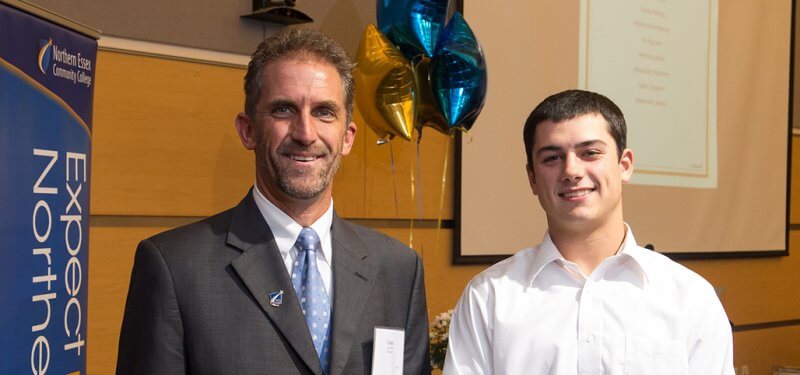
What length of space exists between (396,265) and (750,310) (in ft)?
12.6

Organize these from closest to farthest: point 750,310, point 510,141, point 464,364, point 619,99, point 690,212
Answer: point 464,364
point 510,141
point 619,99
point 690,212
point 750,310

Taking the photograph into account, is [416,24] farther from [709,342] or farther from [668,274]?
[709,342]

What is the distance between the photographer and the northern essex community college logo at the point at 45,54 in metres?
1.75

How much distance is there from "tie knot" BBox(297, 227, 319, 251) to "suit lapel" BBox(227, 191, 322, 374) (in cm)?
5

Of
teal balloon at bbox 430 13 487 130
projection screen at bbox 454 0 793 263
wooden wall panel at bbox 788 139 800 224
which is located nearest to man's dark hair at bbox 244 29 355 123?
teal balloon at bbox 430 13 487 130

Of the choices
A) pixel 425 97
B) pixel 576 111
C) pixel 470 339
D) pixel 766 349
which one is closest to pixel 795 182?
pixel 766 349

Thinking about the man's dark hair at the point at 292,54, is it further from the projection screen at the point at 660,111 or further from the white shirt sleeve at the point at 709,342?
the projection screen at the point at 660,111

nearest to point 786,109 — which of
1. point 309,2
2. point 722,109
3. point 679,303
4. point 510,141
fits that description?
point 722,109

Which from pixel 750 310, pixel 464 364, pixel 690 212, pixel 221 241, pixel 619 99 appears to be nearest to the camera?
pixel 221 241

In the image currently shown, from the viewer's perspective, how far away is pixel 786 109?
5391 millimetres

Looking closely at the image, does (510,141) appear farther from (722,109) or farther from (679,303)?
(679,303)

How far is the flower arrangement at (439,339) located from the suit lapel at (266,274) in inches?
44.1

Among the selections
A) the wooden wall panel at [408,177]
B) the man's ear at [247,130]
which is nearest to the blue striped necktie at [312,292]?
the man's ear at [247,130]

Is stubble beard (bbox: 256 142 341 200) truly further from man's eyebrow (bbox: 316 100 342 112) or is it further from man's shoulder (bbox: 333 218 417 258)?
man's shoulder (bbox: 333 218 417 258)
